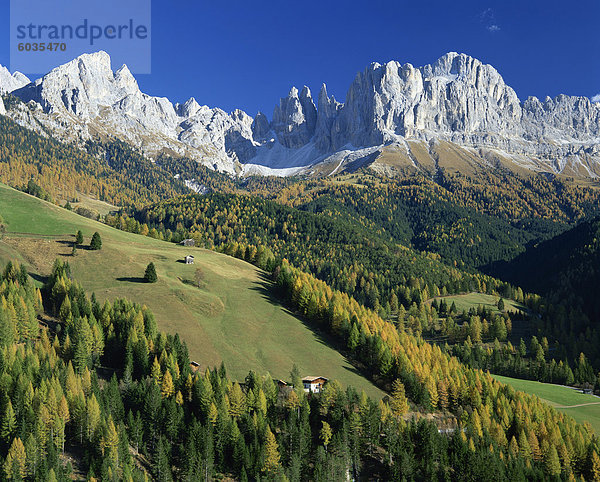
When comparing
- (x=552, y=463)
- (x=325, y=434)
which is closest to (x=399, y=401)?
(x=325, y=434)

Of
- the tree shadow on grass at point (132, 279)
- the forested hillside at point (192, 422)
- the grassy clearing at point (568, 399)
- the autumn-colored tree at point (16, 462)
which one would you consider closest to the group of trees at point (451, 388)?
the forested hillside at point (192, 422)

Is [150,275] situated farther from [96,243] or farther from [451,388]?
[451,388]

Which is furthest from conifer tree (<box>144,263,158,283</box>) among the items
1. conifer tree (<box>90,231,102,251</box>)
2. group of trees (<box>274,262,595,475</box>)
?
group of trees (<box>274,262,595,475</box>)

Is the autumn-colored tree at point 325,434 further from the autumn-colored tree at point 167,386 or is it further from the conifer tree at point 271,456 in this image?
the autumn-colored tree at point 167,386

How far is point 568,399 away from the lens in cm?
13438

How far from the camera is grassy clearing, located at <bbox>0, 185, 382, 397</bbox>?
4451 inches

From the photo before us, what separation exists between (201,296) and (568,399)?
106739 millimetres

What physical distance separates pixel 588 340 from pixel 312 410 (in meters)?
147

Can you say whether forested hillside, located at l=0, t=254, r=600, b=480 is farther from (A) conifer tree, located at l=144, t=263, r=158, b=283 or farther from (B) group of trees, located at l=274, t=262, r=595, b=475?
(A) conifer tree, located at l=144, t=263, r=158, b=283

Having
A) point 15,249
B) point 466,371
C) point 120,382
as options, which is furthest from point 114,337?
point 466,371

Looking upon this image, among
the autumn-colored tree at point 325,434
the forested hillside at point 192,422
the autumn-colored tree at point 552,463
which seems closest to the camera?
the forested hillside at point 192,422

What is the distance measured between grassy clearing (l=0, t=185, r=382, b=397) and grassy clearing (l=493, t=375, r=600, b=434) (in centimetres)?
5315

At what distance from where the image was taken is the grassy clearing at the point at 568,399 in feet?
398

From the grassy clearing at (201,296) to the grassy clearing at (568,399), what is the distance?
174ft
